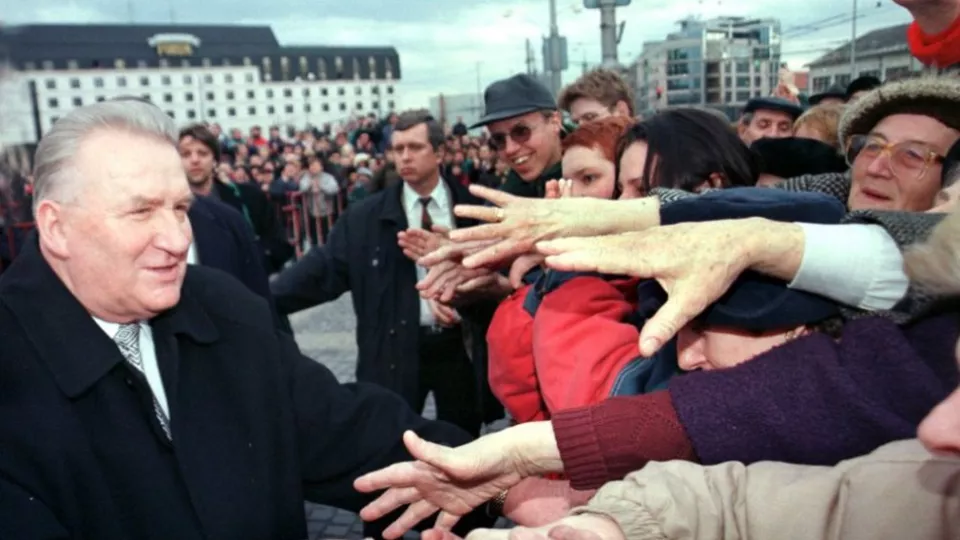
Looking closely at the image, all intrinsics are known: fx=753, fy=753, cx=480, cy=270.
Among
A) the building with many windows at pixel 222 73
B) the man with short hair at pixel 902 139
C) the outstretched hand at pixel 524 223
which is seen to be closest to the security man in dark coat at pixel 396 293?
the man with short hair at pixel 902 139

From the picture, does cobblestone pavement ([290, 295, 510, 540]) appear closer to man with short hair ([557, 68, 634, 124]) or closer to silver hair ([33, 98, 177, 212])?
man with short hair ([557, 68, 634, 124])

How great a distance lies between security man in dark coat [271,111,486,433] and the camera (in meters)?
4.26

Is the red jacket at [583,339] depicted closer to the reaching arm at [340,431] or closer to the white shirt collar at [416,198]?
the reaching arm at [340,431]

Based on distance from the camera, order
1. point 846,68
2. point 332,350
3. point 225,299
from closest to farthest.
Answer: point 225,299
point 332,350
point 846,68

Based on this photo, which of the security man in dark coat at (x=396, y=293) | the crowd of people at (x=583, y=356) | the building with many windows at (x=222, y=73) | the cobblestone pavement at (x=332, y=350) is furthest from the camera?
the building with many windows at (x=222, y=73)

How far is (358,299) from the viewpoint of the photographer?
171 inches

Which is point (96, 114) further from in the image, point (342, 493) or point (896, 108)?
point (896, 108)

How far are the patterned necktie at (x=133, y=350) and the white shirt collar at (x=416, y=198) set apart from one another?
98.7 inches

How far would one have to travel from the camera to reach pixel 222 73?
9894cm

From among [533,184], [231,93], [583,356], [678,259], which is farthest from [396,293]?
[231,93]

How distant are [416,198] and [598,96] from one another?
147 cm

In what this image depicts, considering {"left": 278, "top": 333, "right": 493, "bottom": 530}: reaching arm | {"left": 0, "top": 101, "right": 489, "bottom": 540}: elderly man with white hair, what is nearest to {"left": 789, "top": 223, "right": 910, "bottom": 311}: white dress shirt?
{"left": 278, "top": 333, "right": 493, "bottom": 530}: reaching arm

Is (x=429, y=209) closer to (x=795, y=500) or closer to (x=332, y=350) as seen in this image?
(x=795, y=500)

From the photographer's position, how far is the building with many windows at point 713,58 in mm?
46584
